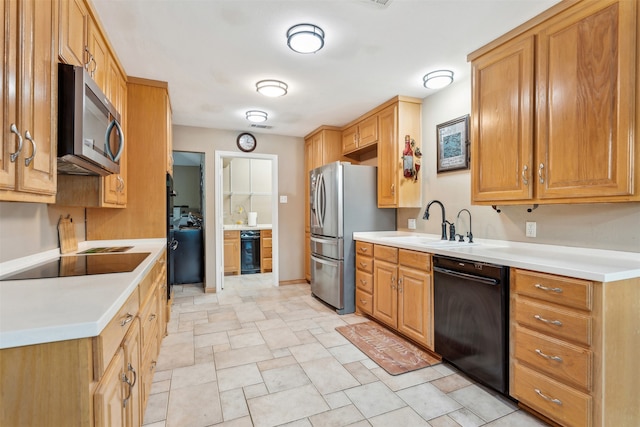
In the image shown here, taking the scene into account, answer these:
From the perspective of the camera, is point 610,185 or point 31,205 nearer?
point 610,185

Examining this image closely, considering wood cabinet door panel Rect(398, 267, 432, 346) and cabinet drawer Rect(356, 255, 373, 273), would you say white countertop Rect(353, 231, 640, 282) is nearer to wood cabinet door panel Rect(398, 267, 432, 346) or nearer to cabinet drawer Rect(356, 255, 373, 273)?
wood cabinet door panel Rect(398, 267, 432, 346)

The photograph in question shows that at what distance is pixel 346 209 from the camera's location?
12.0 feet

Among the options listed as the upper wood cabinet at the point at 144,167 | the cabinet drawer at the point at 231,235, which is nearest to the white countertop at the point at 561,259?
the upper wood cabinet at the point at 144,167

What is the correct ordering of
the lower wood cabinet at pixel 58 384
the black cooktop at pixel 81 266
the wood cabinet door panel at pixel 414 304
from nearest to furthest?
the lower wood cabinet at pixel 58 384 → the black cooktop at pixel 81 266 → the wood cabinet door panel at pixel 414 304

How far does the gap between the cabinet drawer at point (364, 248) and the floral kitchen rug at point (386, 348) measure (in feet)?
2.46

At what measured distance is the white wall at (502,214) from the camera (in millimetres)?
1906

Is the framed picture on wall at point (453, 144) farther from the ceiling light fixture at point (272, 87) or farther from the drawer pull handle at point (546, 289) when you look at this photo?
the ceiling light fixture at point (272, 87)

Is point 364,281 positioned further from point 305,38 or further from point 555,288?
point 305,38

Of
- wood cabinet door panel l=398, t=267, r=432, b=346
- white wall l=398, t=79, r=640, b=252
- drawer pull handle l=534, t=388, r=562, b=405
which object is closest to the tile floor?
drawer pull handle l=534, t=388, r=562, b=405

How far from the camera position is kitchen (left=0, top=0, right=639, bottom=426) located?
6.06 feet

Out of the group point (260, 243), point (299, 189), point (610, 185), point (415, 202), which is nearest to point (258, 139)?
point (299, 189)

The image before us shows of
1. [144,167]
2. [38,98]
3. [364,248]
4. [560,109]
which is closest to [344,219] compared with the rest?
[364,248]

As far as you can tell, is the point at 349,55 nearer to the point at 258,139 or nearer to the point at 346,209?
the point at 346,209

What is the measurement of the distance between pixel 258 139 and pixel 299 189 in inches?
39.7
